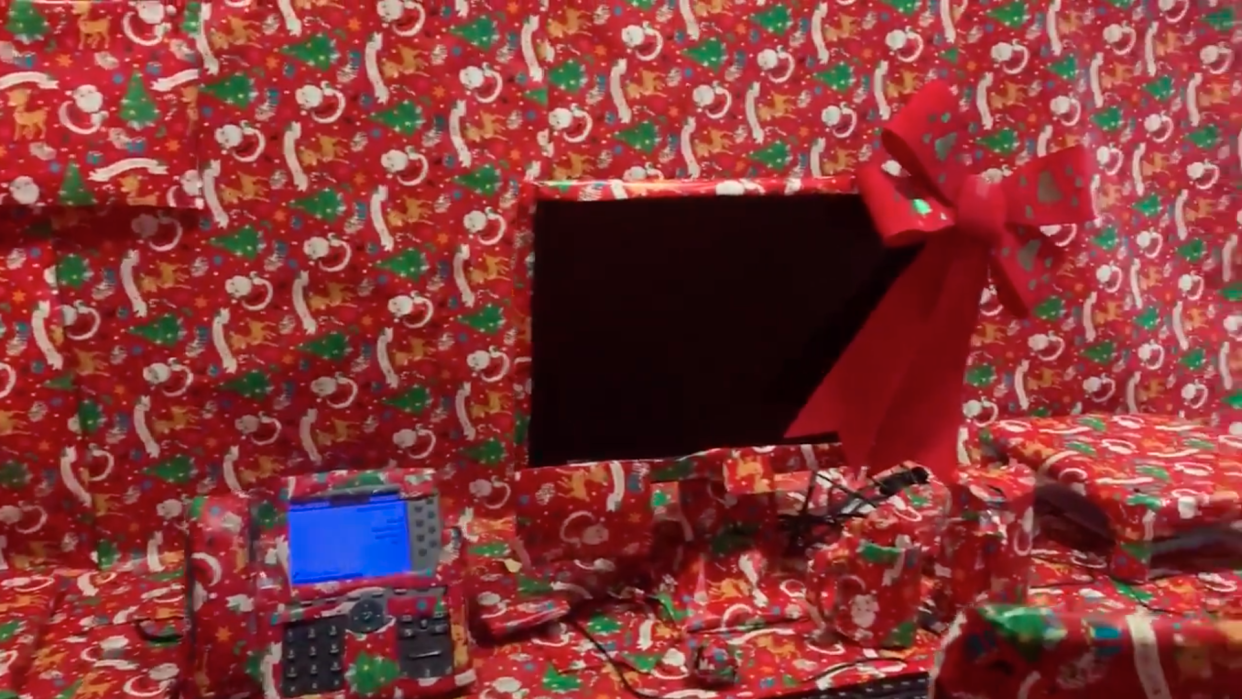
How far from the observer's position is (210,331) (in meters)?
1.39

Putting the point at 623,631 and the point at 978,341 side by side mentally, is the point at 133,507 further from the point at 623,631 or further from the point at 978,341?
the point at 978,341

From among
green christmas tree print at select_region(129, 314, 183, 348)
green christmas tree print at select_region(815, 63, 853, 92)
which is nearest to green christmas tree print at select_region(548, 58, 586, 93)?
green christmas tree print at select_region(815, 63, 853, 92)

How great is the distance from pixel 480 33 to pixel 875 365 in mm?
639

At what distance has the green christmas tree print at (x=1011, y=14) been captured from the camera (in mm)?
1593

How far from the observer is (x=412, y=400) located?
1478mm

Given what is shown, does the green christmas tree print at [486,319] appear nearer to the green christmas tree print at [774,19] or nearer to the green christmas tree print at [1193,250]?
the green christmas tree print at [774,19]

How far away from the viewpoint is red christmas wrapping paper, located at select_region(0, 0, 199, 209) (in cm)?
127

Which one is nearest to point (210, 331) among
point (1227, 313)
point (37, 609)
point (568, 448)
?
point (37, 609)

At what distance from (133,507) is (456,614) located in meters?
0.52

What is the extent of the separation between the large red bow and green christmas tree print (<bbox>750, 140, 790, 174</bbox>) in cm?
30

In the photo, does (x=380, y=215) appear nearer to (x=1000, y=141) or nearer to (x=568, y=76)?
(x=568, y=76)

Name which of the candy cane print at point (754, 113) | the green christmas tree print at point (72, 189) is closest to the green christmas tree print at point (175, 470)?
the green christmas tree print at point (72, 189)

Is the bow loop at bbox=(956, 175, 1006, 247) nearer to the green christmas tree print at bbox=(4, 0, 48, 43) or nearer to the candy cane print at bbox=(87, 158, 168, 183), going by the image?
the candy cane print at bbox=(87, 158, 168, 183)

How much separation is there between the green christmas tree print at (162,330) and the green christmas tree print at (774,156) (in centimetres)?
78
